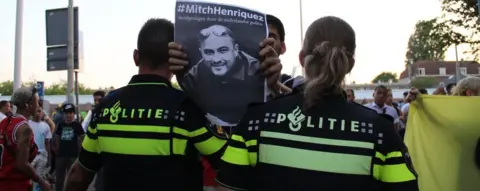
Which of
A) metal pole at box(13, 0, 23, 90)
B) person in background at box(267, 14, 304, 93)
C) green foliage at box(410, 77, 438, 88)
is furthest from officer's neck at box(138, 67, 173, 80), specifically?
green foliage at box(410, 77, 438, 88)

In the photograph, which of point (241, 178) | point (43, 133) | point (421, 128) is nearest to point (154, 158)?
point (241, 178)

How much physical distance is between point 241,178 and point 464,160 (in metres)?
1.99

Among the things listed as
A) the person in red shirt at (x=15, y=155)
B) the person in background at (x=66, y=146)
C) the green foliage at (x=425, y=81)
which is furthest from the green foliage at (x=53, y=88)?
the person in red shirt at (x=15, y=155)

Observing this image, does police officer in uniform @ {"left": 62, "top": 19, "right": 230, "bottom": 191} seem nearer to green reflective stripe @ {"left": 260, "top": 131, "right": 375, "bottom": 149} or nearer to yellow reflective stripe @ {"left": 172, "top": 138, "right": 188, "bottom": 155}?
yellow reflective stripe @ {"left": 172, "top": 138, "right": 188, "bottom": 155}

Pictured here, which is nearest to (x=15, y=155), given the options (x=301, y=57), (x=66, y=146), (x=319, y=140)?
(x=301, y=57)

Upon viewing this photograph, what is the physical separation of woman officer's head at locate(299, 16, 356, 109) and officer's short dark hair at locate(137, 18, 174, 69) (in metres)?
0.76

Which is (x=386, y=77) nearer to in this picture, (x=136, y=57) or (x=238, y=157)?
(x=136, y=57)

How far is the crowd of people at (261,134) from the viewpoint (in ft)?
6.57

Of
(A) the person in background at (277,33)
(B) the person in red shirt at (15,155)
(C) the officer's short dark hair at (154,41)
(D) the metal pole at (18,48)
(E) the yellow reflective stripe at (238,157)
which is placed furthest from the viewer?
(D) the metal pole at (18,48)

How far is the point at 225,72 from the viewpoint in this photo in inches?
88.8

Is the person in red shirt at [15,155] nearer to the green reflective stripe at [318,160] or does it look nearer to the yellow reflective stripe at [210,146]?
the yellow reflective stripe at [210,146]

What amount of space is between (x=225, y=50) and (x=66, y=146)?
8135 millimetres

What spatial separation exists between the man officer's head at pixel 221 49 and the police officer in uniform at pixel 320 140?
0.22 meters

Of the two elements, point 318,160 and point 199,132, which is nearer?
point 318,160
